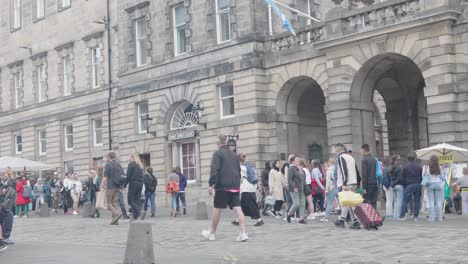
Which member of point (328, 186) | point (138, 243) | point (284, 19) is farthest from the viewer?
point (284, 19)

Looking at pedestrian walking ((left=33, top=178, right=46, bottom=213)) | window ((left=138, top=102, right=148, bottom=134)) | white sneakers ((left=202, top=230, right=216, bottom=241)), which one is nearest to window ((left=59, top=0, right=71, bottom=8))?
window ((left=138, top=102, right=148, bottom=134))

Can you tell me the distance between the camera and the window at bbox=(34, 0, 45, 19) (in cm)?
4334

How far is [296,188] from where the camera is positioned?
16094 millimetres

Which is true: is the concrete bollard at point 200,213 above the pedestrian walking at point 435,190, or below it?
below

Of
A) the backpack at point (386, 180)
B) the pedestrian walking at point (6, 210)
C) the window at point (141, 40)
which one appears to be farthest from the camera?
the window at point (141, 40)

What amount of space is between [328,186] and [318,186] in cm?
143

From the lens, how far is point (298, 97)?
2723 centimetres

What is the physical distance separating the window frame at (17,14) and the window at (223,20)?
22.0 meters

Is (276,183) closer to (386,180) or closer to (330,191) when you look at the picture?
(330,191)

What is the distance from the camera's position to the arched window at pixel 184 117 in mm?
30114

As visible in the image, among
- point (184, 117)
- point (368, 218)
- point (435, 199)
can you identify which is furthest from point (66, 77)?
point (368, 218)

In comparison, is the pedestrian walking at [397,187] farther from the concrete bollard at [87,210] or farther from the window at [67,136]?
the window at [67,136]

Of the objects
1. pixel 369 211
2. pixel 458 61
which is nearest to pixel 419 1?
pixel 458 61

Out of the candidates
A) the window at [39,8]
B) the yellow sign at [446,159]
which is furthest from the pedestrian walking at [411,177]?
the window at [39,8]
